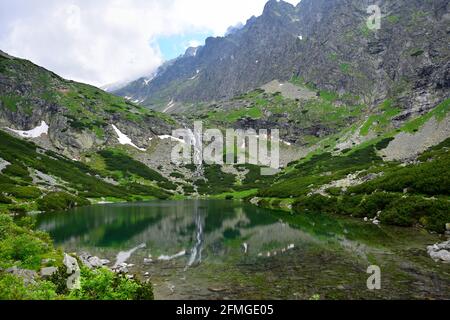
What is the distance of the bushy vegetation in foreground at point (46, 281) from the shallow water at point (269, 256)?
5.67 metres

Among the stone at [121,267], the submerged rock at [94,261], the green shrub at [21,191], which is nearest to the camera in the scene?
the stone at [121,267]

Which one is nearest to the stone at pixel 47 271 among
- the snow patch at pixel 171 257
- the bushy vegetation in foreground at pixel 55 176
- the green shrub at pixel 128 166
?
the snow patch at pixel 171 257

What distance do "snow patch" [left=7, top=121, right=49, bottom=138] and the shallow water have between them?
143 meters

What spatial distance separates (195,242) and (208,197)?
4402 inches

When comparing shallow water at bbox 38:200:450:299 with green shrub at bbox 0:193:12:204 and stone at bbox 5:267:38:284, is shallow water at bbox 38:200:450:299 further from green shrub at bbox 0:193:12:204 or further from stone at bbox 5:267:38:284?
green shrub at bbox 0:193:12:204

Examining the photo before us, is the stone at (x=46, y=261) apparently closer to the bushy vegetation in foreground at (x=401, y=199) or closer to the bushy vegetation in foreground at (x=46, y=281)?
the bushy vegetation in foreground at (x=46, y=281)

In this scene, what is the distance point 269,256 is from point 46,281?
70.4 ft

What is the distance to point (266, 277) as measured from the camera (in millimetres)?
26594

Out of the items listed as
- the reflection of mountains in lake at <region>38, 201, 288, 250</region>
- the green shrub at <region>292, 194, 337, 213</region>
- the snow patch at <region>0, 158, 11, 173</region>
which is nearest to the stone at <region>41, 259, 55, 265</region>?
the reflection of mountains in lake at <region>38, 201, 288, 250</region>

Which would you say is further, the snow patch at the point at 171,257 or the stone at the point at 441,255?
the snow patch at the point at 171,257

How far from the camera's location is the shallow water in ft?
76.5

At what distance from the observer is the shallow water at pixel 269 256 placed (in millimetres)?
23328
